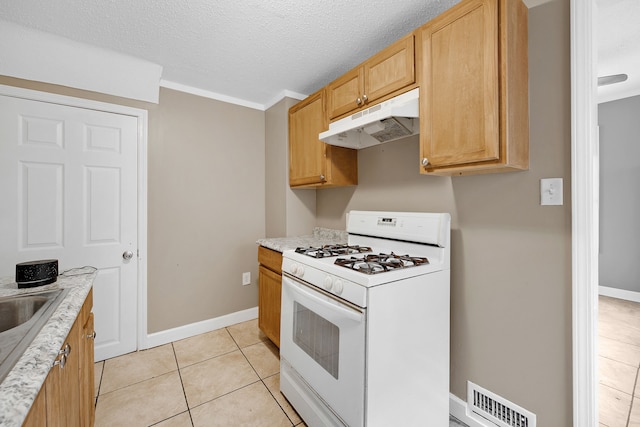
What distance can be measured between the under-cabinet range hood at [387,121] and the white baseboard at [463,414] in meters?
1.65

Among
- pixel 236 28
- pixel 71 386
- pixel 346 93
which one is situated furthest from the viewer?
pixel 346 93

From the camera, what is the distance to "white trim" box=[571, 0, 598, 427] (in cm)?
118

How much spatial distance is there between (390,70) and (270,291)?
183 cm

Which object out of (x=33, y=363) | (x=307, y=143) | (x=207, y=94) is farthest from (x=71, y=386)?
(x=207, y=94)

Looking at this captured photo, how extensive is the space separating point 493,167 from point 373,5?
3.70 feet

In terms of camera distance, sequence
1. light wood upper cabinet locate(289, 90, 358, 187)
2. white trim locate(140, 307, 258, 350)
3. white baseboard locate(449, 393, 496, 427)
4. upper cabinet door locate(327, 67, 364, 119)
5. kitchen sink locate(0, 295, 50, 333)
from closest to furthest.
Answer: kitchen sink locate(0, 295, 50, 333)
white baseboard locate(449, 393, 496, 427)
upper cabinet door locate(327, 67, 364, 119)
light wood upper cabinet locate(289, 90, 358, 187)
white trim locate(140, 307, 258, 350)

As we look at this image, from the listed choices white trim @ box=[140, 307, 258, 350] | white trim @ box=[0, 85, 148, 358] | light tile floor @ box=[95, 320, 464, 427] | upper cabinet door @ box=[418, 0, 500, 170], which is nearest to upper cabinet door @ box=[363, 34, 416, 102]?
upper cabinet door @ box=[418, 0, 500, 170]

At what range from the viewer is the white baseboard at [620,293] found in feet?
10.7

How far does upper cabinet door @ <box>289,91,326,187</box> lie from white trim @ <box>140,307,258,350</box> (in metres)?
1.48

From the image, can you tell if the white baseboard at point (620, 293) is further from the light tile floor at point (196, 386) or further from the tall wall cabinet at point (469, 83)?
the tall wall cabinet at point (469, 83)

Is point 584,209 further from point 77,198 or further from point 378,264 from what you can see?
point 77,198

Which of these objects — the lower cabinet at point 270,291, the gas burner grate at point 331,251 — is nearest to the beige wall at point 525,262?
the gas burner grate at point 331,251

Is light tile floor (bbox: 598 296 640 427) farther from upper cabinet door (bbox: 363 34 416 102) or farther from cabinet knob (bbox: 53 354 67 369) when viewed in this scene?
cabinet knob (bbox: 53 354 67 369)

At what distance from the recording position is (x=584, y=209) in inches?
46.9
